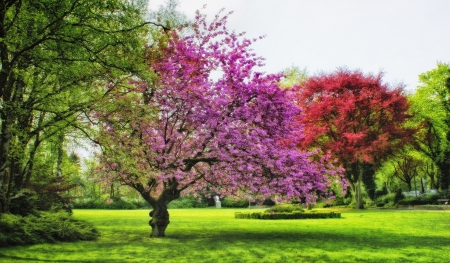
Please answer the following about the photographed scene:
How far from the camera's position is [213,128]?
13.8m

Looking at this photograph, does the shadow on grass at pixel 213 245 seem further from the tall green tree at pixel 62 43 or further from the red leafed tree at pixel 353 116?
the red leafed tree at pixel 353 116

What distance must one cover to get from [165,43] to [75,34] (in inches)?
214

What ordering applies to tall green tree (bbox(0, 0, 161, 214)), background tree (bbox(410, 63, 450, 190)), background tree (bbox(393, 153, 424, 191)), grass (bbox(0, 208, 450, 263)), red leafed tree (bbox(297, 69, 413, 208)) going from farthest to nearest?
background tree (bbox(393, 153, 424, 191)), background tree (bbox(410, 63, 450, 190)), red leafed tree (bbox(297, 69, 413, 208)), grass (bbox(0, 208, 450, 263)), tall green tree (bbox(0, 0, 161, 214))

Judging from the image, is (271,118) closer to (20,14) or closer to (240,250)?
(240,250)

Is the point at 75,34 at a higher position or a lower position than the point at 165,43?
lower

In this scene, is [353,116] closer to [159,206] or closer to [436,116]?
[436,116]

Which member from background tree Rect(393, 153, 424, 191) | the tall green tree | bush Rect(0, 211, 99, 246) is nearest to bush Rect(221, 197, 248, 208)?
background tree Rect(393, 153, 424, 191)

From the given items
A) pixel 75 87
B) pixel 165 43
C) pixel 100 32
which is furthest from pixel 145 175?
pixel 165 43

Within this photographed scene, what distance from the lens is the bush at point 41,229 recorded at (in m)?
12.0

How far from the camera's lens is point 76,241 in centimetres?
1391

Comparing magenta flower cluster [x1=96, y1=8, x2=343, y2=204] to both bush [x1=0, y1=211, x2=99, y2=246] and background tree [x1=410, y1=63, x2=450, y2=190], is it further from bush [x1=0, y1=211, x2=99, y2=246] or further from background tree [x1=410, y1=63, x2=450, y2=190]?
background tree [x1=410, y1=63, x2=450, y2=190]

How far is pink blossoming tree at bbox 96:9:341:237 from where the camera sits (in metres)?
13.8

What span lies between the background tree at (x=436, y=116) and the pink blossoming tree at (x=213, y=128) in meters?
32.3

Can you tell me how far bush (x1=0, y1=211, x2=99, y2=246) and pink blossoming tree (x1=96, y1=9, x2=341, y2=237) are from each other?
242 centimetres
